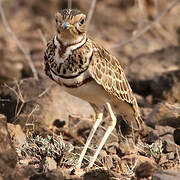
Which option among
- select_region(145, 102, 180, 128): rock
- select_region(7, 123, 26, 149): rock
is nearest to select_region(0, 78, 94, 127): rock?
select_region(7, 123, 26, 149): rock

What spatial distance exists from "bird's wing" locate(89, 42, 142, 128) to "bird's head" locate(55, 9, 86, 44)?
0.31m

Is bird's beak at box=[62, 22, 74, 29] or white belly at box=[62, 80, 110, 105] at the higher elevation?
bird's beak at box=[62, 22, 74, 29]

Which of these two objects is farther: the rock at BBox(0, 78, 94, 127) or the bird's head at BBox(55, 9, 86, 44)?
the rock at BBox(0, 78, 94, 127)

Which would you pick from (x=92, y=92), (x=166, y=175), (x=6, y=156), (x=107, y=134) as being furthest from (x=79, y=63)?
(x=166, y=175)

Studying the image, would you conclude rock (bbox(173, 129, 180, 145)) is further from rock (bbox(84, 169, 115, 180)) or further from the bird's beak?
the bird's beak

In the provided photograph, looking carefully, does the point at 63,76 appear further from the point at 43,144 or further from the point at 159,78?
the point at 159,78

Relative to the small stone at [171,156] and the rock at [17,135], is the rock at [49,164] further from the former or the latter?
the small stone at [171,156]

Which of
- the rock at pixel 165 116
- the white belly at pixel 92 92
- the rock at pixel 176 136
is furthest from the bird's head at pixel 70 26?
the rock at pixel 165 116

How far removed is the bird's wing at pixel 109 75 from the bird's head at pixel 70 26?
306 mm

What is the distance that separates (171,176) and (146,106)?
3.42 meters

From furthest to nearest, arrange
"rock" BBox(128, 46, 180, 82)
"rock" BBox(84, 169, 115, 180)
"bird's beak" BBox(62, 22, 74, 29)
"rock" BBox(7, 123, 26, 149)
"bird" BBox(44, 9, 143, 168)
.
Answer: "rock" BBox(128, 46, 180, 82), "rock" BBox(7, 123, 26, 149), "bird" BBox(44, 9, 143, 168), "bird's beak" BBox(62, 22, 74, 29), "rock" BBox(84, 169, 115, 180)

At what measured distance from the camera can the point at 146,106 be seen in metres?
7.98

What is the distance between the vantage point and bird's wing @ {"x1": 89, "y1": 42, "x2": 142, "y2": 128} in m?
5.31

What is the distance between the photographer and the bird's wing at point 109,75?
5309 mm
